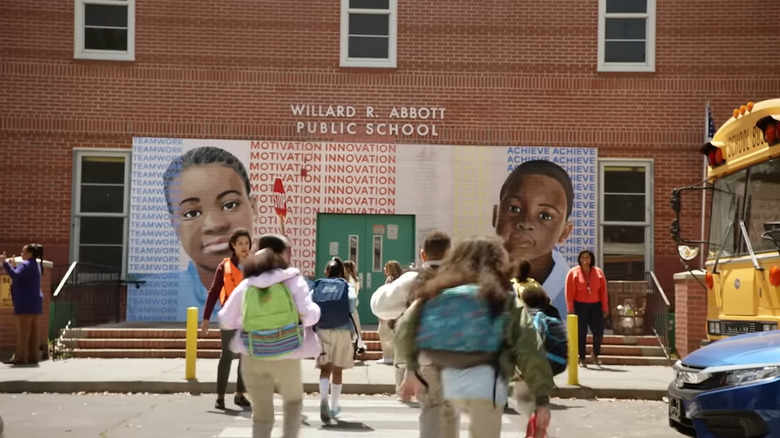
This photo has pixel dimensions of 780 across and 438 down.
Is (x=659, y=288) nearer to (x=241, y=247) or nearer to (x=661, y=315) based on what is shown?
(x=661, y=315)

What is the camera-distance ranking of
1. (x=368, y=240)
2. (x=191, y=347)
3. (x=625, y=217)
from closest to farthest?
(x=191, y=347)
(x=368, y=240)
(x=625, y=217)

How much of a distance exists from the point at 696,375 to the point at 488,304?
275 cm

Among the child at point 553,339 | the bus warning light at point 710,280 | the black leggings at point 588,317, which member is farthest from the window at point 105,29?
the child at point 553,339

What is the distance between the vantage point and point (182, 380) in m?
13.2

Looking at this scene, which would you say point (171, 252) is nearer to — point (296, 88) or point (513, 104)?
point (296, 88)

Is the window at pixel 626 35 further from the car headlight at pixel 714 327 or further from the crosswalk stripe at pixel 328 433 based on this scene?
the crosswalk stripe at pixel 328 433

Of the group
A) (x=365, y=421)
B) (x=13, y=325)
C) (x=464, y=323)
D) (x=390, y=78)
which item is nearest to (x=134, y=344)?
(x=13, y=325)

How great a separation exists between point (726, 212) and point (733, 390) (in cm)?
363

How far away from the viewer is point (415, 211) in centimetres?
1955

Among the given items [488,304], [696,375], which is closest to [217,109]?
[696,375]

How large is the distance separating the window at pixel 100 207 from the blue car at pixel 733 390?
45.8ft

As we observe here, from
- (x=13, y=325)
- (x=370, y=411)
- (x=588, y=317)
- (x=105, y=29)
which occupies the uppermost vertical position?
(x=105, y=29)

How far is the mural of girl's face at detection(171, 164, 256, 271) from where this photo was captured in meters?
19.3

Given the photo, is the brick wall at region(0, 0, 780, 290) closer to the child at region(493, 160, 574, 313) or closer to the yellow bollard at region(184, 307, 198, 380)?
the child at region(493, 160, 574, 313)
